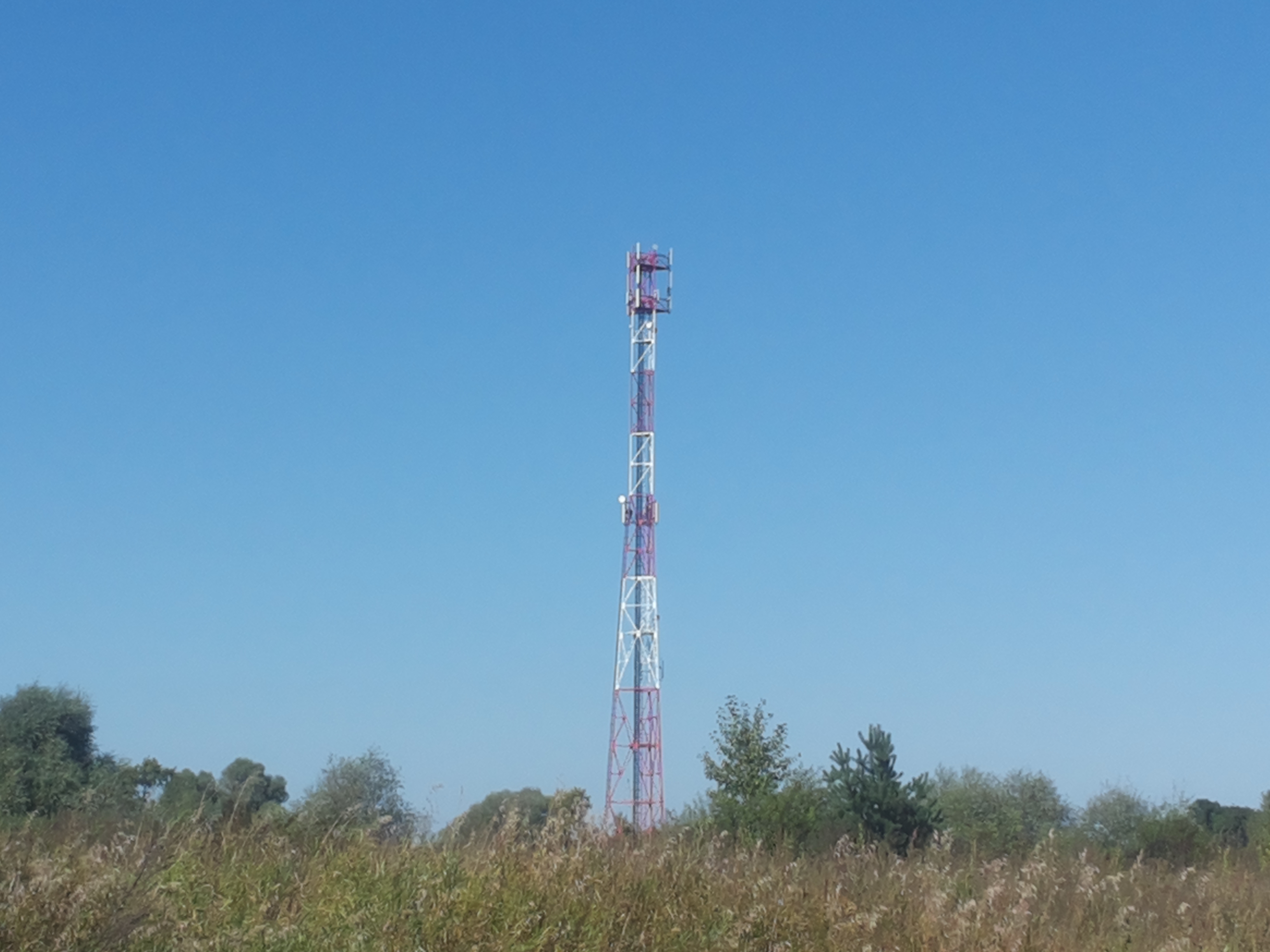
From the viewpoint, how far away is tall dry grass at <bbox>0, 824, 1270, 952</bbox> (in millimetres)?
6676

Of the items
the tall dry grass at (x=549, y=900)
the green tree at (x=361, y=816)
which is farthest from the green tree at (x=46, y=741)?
the tall dry grass at (x=549, y=900)

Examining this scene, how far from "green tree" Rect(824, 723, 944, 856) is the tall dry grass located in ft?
28.4

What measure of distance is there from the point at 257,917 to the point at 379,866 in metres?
1.14

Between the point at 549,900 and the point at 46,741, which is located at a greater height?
the point at 46,741

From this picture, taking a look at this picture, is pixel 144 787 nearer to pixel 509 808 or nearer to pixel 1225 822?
pixel 509 808

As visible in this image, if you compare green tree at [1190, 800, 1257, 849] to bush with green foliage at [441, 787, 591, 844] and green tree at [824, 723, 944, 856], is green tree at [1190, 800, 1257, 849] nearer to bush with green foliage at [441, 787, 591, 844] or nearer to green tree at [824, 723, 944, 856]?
green tree at [824, 723, 944, 856]

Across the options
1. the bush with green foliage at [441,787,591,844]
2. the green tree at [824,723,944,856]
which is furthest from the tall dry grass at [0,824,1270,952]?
the green tree at [824,723,944,856]

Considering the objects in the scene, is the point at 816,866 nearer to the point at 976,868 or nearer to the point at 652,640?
the point at 976,868

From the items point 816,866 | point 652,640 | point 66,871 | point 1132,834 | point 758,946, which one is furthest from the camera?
point 652,640

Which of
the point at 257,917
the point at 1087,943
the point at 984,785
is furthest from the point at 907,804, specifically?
the point at 984,785

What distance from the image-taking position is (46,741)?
24188 millimetres

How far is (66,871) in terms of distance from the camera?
675 cm

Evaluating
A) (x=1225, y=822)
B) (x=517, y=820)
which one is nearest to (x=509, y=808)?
(x=517, y=820)

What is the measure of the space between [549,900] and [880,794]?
1304 cm
